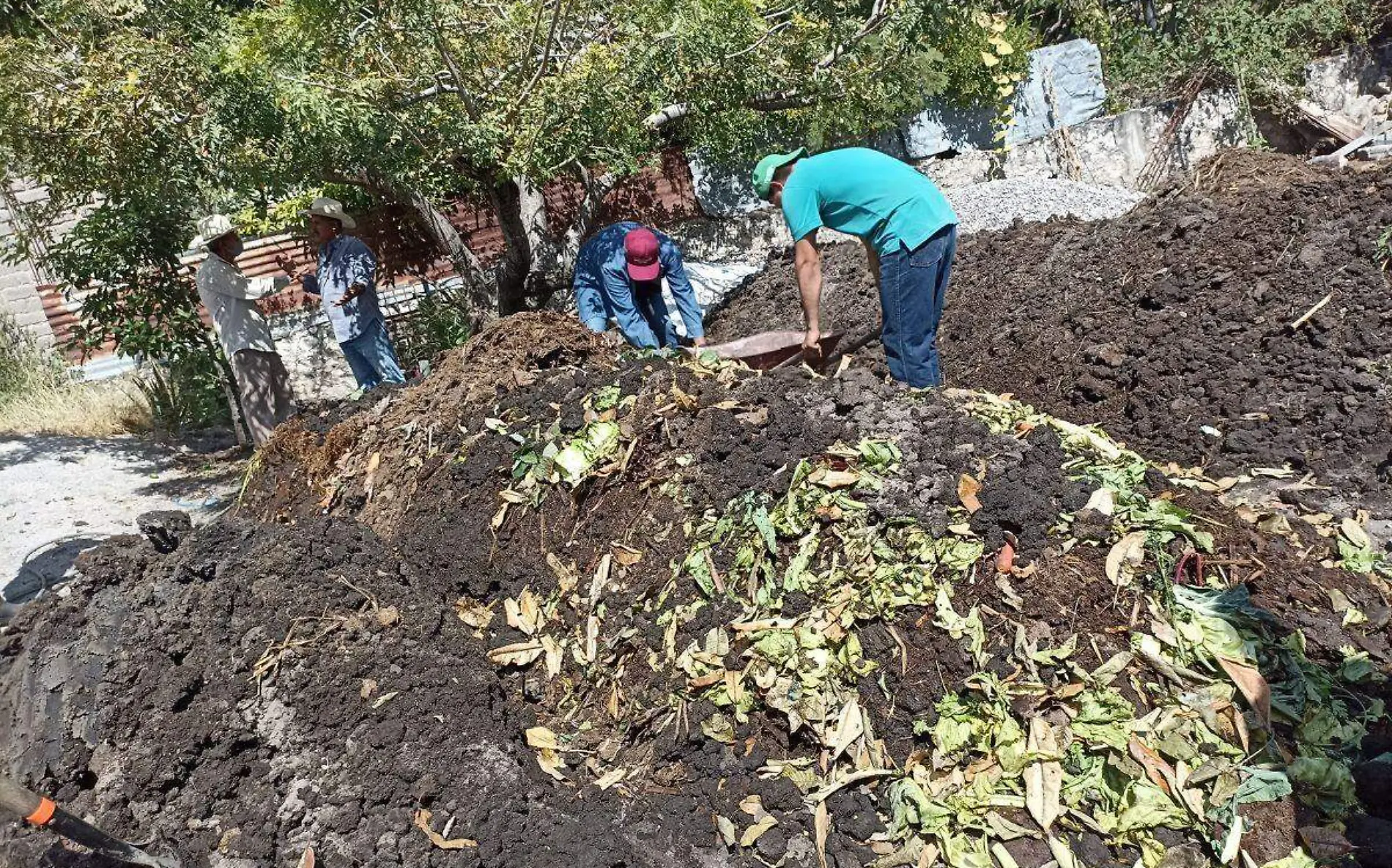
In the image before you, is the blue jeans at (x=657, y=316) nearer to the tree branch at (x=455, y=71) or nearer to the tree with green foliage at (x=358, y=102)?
the tree with green foliage at (x=358, y=102)

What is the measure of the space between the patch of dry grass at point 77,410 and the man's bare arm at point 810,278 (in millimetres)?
6527

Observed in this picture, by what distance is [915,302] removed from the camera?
4.35 meters

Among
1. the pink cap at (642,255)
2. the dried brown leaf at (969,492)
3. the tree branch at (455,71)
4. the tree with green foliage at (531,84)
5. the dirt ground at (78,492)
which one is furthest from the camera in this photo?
the tree branch at (455,71)

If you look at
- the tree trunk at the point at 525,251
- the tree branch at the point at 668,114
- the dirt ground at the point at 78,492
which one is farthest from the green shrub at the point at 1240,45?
the dirt ground at the point at 78,492

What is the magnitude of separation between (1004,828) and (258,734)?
7.39ft

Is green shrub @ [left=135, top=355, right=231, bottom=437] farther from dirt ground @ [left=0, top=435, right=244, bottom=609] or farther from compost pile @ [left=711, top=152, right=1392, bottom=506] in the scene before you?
compost pile @ [left=711, top=152, right=1392, bottom=506]

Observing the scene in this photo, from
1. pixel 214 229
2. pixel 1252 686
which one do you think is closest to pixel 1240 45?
pixel 1252 686

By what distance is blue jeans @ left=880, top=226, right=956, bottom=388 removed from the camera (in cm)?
430

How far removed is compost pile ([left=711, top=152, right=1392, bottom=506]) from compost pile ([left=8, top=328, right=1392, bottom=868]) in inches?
47.0

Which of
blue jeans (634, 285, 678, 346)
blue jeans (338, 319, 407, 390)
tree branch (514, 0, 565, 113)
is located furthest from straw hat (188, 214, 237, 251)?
blue jeans (634, 285, 678, 346)

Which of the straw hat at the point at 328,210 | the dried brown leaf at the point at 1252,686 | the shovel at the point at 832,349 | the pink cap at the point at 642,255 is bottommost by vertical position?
the dried brown leaf at the point at 1252,686

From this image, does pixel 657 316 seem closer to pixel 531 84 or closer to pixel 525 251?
pixel 531 84

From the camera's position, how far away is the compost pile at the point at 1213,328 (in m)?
4.38

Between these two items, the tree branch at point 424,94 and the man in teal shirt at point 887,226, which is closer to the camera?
the man in teal shirt at point 887,226
